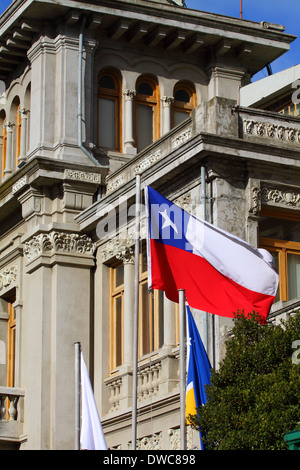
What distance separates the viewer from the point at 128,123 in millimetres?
32969

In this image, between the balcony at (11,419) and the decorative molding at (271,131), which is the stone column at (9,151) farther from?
the decorative molding at (271,131)

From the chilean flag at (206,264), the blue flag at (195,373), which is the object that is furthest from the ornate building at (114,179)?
the blue flag at (195,373)

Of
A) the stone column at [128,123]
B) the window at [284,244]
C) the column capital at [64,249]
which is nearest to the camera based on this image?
the window at [284,244]

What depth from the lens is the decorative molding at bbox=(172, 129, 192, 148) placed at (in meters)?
27.4

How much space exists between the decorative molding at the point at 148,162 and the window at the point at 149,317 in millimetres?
1960

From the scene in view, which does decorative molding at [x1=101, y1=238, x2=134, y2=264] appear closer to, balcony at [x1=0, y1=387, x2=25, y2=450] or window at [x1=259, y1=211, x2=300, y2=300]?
window at [x1=259, y1=211, x2=300, y2=300]

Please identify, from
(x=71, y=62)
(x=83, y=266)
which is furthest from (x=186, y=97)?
(x=83, y=266)

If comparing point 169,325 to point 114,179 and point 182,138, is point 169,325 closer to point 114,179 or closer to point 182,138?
point 182,138

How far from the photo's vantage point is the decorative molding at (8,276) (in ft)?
110

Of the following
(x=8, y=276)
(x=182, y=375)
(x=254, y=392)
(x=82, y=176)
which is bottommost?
(x=254, y=392)

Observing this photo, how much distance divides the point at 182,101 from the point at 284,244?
8.21 m

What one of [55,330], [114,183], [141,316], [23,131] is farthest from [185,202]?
[23,131]
